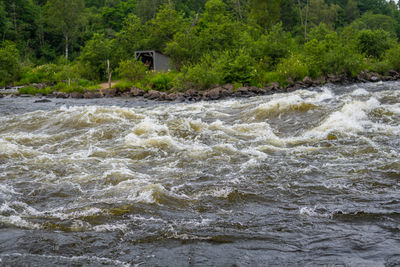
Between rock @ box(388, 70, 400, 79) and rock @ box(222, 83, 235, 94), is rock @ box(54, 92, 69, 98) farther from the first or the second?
rock @ box(388, 70, 400, 79)

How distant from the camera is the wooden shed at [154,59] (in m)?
33.3

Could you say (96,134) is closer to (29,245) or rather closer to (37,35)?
(29,245)

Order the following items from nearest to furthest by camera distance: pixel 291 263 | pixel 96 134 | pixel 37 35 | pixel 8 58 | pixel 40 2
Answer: pixel 291 263, pixel 96 134, pixel 8 58, pixel 37 35, pixel 40 2

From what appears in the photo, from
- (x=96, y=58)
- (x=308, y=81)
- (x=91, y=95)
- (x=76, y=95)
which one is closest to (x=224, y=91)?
(x=308, y=81)

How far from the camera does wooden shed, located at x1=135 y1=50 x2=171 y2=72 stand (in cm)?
3334

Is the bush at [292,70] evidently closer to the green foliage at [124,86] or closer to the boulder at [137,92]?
the boulder at [137,92]

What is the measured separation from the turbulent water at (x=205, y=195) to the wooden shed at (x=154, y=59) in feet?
77.9

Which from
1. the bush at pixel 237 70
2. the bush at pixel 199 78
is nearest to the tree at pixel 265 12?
the bush at pixel 237 70

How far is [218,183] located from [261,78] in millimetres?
20017

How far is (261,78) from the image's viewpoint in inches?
981

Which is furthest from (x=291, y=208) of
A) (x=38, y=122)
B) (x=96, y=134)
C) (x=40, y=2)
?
(x=40, y=2)

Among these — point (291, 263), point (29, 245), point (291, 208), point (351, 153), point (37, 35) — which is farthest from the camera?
point (37, 35)

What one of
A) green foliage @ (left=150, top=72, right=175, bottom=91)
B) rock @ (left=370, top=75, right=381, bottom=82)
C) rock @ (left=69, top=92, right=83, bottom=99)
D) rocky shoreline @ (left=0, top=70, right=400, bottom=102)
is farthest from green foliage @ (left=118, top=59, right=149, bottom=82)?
rock @ (left=370, top=75, right=381, bottom=82)

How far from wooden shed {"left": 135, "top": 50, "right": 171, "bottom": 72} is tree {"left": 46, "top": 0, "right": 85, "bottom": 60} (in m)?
21.4
